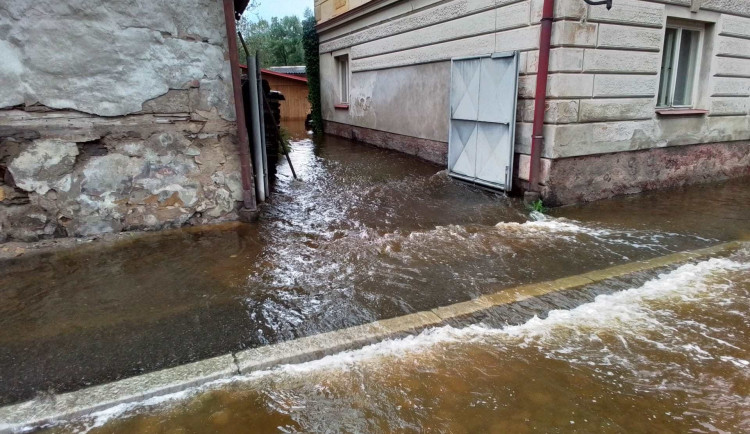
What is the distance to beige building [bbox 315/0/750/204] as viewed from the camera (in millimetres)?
6207

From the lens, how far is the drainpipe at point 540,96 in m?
5.95

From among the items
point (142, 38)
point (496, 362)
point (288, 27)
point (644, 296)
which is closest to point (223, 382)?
point (496, 362)

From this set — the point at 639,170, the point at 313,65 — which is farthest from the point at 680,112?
the point at 313,65

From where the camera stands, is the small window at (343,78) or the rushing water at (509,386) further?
the small window at (343,78)

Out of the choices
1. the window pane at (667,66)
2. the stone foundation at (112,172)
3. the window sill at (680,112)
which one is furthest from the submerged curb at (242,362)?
the window pane at (667,66)

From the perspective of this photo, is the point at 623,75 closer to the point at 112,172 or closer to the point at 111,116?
the point at 111,116

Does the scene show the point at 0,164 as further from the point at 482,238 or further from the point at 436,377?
the point at 482,238

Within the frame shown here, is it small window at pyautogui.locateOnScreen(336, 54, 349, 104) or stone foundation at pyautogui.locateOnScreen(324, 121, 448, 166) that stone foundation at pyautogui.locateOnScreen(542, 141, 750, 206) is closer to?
stone foundation at pyautogui.locateOnScreen(324, 121, 448, 166)

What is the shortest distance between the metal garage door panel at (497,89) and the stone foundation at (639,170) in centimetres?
106

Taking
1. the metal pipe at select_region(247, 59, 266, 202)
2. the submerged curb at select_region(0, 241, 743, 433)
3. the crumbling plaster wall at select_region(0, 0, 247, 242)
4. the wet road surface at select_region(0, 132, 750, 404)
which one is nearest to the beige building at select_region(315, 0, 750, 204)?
the wet road surface at select_region(0, 132, 750, 404)

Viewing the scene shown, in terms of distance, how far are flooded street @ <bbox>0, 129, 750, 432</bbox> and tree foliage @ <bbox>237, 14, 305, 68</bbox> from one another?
123 ft

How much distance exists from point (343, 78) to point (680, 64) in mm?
9644

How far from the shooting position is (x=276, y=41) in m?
45.2

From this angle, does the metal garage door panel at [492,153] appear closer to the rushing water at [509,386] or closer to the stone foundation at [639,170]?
the stone foundation at [639,170]
